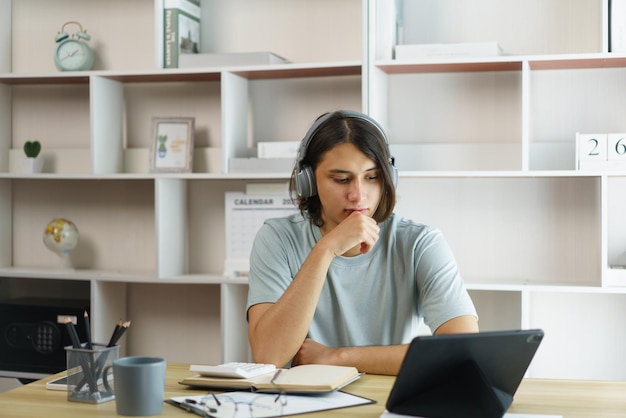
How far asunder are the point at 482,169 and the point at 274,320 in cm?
141

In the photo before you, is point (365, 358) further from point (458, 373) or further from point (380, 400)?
point (458, 373)

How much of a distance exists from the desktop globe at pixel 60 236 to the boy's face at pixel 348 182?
1.65 meters

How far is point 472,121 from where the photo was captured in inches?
120

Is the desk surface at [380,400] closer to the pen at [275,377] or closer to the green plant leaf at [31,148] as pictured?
the pen at [275,377]

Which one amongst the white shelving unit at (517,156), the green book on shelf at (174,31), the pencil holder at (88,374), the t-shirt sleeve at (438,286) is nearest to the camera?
the pencil holder at (88,374)

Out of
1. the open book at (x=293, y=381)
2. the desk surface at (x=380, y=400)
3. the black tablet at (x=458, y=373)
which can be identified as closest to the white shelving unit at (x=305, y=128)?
the desk surface at (x=380, y=400)

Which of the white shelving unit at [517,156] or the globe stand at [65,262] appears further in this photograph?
the globe stand at [65,262]

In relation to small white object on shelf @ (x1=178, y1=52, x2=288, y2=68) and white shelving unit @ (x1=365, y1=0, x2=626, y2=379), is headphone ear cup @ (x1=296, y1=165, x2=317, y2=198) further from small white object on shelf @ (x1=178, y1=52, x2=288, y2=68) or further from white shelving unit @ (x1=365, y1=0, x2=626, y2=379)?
small white object on shelf @ (x1=178, y1=52, x2=288, y2=68)

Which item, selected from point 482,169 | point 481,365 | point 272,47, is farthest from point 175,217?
point 481,365

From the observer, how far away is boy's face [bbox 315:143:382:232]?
1.94 meters

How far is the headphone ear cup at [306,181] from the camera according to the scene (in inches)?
80.5

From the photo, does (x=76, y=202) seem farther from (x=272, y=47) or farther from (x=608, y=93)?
(x=608, y=93)

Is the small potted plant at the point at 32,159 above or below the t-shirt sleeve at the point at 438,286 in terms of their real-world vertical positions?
above

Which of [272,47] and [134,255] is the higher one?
[272,47]
